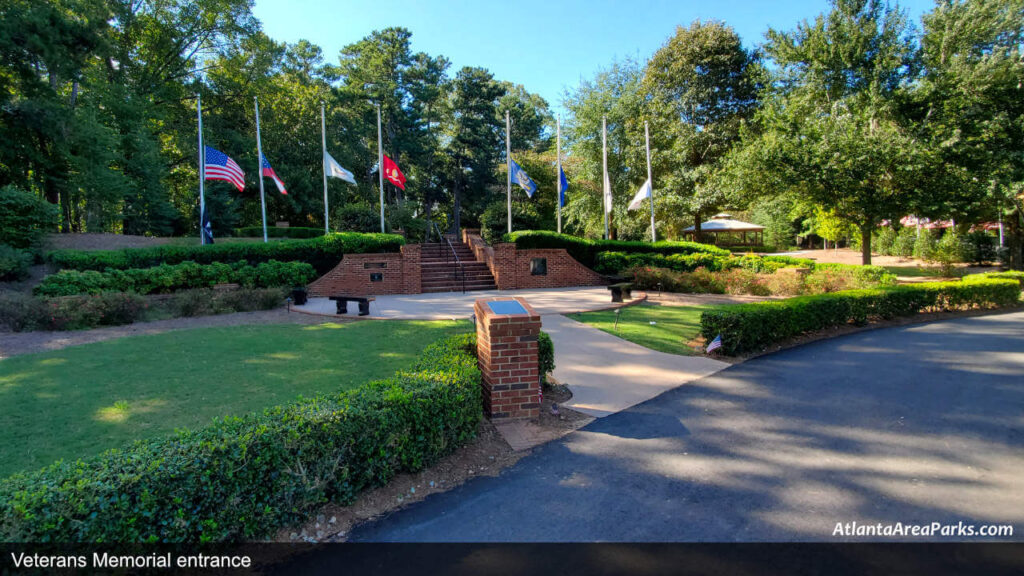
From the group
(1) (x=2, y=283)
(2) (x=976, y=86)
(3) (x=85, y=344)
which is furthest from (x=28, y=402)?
(2) (x=976, y=86)

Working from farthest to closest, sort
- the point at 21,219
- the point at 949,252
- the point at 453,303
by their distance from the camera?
the point at 949,252 < the point at 21,219 < the point at 453,303

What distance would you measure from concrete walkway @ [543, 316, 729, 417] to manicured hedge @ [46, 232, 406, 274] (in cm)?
1032

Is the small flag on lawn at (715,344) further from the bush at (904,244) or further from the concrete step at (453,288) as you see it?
the bush at (904,244)

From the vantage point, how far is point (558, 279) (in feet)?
57.3

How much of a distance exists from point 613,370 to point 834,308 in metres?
5.84

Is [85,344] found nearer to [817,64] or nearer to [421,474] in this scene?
[421,474]

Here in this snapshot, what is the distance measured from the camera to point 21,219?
14.4 m

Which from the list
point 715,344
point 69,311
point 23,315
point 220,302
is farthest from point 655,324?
point 23,315

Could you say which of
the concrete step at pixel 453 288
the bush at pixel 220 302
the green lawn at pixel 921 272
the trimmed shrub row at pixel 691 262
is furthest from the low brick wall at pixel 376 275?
the green lawn at pixel 921 272

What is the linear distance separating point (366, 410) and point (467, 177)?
92.3 feet

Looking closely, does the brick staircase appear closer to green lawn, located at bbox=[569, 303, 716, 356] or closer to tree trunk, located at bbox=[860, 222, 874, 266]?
green lawn, located at bbox=[569, 303, 716, 356]

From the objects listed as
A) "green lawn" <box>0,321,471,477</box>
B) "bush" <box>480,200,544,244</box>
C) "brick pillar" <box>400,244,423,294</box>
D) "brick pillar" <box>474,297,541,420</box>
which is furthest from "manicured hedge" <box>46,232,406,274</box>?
"brick pillar" <box>474,297,541,420</box>

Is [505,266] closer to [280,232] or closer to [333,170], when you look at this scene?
[333,170]

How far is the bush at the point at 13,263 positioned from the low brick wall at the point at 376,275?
25.5 ft
